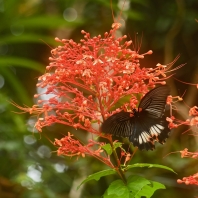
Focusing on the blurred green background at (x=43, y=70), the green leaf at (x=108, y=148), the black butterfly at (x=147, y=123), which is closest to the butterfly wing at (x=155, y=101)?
the black butterfly at (x=147, y=123)

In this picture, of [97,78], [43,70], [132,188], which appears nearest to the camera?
[132,188]

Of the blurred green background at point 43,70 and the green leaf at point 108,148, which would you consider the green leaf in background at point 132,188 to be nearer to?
the green leaf at point 108,148

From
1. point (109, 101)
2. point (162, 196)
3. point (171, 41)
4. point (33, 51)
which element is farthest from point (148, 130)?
point (33, 51)

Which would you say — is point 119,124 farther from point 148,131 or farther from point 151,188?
point 151,188

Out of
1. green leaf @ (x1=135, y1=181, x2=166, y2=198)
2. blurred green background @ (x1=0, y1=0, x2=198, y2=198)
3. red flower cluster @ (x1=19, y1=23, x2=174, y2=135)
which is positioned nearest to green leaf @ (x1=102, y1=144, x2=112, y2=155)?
red flower cluster @ (x1=19, y1=23, x2=174, y2=135)

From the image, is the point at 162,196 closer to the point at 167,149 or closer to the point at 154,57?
the point at 167,149

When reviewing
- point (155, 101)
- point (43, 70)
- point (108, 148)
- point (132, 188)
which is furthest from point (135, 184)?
point (43, 70)

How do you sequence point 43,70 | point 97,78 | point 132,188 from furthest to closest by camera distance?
point 43,70 → point 97,78 → point 132,188
